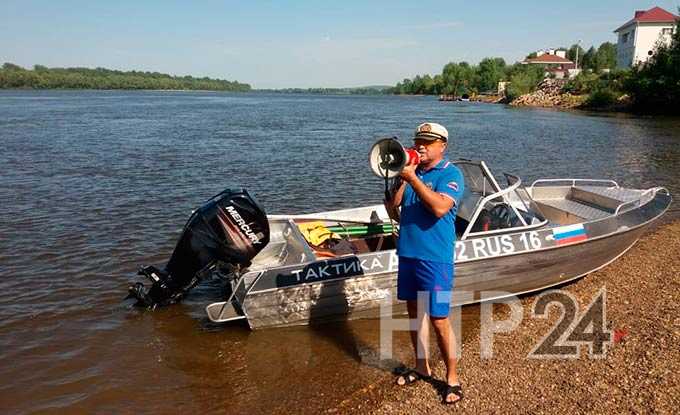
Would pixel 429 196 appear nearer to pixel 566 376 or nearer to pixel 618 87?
pixel 566 376

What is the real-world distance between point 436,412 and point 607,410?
1.41 meters

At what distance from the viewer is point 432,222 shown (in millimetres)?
4066

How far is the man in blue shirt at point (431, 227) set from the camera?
398cm

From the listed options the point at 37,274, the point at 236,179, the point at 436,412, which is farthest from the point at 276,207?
the point at 436,412

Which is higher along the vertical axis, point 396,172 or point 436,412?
point 396,172

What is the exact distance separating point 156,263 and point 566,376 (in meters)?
6.63

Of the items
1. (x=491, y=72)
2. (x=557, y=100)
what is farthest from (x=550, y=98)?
(x=491, y=72)

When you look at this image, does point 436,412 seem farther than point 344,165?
No

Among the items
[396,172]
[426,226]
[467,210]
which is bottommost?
[467,210]

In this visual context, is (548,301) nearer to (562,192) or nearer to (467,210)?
(467,210)

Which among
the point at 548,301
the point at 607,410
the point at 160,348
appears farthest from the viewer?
the point at 548,301

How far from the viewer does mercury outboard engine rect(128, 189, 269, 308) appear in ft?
19.4

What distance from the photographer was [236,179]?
16.7 m

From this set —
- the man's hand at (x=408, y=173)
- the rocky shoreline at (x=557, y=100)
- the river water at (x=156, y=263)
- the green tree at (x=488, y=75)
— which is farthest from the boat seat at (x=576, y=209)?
the green tree at (x=488, y=75)
